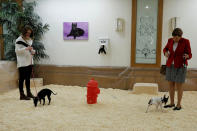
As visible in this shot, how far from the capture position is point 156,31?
5324 millimetres

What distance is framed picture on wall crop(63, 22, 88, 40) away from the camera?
5.78 metres

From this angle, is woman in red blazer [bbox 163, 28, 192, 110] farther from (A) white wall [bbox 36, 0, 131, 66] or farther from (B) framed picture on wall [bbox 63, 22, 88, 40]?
(B) framed picture on wall [bbox 63, 22, 88, 40]

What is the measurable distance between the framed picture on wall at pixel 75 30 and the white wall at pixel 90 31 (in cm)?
10

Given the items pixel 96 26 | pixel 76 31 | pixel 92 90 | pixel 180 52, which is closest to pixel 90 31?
pixel 96 26

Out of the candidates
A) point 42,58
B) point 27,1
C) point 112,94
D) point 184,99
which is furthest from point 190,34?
point 27,1

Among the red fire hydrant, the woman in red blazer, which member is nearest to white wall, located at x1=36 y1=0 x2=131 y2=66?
the red fire hydrant

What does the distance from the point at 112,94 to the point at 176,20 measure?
7.83ft

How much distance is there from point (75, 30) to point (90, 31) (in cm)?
41

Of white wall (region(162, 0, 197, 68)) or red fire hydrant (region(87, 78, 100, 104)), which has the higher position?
white wall (region(162, 0, 197, 68))

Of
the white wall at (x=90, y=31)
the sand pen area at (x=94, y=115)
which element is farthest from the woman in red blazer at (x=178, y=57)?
the white wall at (x=90, y=31)

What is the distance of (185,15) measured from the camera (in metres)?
5.24

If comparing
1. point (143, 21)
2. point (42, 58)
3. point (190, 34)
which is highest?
point (143, 21)

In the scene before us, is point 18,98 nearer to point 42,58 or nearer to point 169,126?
point 42,58

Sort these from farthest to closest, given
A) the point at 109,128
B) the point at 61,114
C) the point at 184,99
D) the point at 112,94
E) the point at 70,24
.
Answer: the point at 70,24, the point at 112,94, the point at 184,99, the point at 61,114, the point at 109,128
